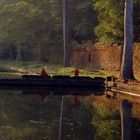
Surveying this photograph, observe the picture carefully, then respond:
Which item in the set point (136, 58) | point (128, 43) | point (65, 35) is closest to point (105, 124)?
point (128, 43)

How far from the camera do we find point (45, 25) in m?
60.7

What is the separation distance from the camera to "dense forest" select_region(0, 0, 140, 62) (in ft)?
172

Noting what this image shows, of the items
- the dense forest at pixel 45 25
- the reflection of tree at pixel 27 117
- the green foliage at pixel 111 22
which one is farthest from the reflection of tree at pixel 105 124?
the dense forest at pixel 45 25

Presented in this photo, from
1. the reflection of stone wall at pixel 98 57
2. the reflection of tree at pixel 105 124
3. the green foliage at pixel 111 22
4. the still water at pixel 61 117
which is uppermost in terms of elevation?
the green foliage at pixel 111 22

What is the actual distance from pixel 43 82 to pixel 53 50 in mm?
29673

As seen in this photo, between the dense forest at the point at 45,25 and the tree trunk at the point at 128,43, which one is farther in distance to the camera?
the dense forest at the point at 45,25

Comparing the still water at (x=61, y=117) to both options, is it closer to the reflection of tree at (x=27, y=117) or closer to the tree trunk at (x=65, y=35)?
the reflection of tree at (x=27, y=117)

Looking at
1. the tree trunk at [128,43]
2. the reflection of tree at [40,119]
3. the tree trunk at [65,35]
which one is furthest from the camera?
the tree trunk at [65,35]

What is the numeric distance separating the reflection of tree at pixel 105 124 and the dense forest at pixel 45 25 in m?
22.2

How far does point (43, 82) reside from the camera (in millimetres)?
31141

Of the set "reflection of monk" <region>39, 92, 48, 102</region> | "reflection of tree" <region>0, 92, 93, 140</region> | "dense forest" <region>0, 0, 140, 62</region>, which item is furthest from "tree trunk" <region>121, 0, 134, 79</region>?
"dense forest" <region>0, 0, 140, 62</region>

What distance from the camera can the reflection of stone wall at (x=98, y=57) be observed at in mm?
41287

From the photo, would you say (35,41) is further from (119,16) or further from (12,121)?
(12,121)

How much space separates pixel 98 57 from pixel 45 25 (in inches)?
636
